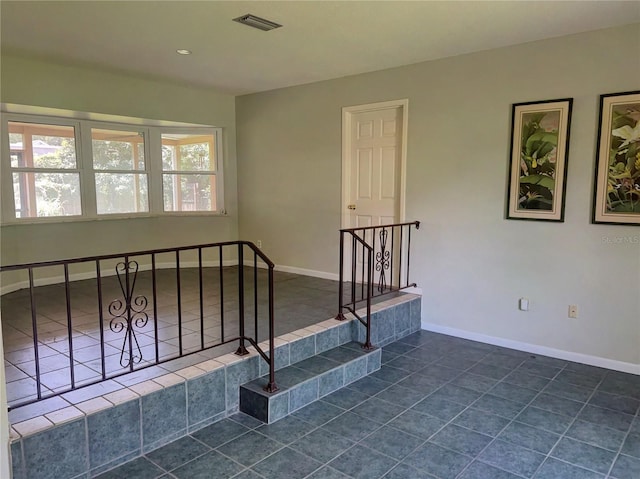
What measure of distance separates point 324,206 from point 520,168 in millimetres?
2277

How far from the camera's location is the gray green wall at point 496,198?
3.39 meters

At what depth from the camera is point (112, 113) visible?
5.02m

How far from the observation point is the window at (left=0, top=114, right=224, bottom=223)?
15.7 ft

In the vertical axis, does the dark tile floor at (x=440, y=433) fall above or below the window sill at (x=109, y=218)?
below

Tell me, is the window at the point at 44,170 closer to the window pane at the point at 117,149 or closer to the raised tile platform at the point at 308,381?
the window pane at the point at 117,149

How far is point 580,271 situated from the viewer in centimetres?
354

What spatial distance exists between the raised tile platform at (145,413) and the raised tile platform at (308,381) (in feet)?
0.04

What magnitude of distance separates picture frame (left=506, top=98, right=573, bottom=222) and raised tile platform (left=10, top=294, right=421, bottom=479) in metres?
1.87

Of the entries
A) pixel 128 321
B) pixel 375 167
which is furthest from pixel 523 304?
pixel 128 321

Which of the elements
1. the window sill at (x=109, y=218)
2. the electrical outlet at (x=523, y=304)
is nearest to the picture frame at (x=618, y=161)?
the electrical outlet at (x=523, y=304)

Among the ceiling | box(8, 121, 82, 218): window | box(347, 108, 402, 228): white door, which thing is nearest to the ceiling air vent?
the ceiling

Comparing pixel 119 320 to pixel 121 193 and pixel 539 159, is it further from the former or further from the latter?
pixel 539 159

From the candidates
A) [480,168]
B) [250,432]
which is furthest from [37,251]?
[480,168]

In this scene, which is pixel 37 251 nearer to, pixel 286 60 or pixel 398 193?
pixel 286 60
